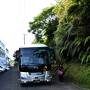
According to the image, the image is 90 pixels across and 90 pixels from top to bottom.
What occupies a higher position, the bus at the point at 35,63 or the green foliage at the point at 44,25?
the green foliage at the point at 44,25

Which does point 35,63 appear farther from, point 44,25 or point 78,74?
point 44,25

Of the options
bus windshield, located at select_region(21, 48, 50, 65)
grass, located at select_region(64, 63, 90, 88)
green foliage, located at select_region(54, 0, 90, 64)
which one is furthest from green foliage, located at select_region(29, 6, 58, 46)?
bus windshield, located at select_region(21, 48, 50, 65)

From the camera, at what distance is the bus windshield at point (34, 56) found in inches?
1192

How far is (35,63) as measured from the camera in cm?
3009

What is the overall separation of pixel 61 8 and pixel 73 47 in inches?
218

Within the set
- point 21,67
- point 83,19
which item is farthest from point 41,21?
point 21,67

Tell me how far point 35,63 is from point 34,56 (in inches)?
25.4

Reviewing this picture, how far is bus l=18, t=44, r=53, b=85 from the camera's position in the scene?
2975 centimetres

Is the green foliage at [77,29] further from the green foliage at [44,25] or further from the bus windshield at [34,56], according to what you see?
the green foliage at [44,25]

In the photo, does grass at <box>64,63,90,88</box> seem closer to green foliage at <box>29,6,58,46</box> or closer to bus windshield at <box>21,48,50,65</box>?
bus windshield at <box>21,48,50,65</box>

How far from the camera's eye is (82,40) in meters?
32.2

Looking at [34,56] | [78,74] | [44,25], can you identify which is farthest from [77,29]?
[44,25]

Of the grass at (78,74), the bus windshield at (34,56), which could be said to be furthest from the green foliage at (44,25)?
the bus windshield at (34,56)

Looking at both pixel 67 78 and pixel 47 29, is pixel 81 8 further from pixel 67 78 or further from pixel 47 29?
pixel 47 29
